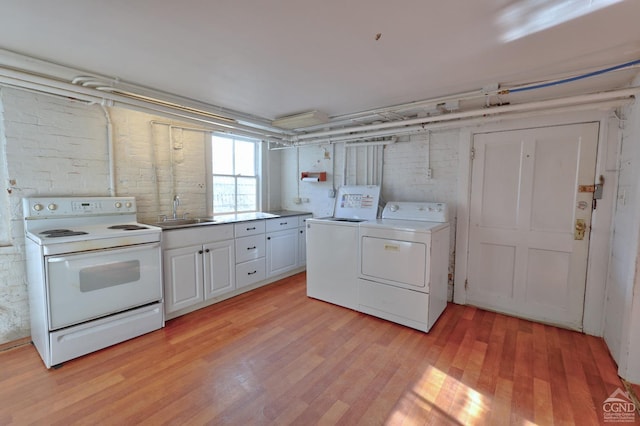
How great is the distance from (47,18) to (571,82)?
140 inches

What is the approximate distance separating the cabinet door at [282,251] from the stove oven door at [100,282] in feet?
4.86

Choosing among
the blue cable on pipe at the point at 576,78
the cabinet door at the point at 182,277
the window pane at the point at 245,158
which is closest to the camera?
the blue cable on pipe at the point at 576,78

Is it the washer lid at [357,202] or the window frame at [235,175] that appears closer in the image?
the washer lid at [357,202]

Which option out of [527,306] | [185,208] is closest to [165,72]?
[185,208]

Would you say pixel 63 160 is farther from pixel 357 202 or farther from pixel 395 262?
pixel 395 262

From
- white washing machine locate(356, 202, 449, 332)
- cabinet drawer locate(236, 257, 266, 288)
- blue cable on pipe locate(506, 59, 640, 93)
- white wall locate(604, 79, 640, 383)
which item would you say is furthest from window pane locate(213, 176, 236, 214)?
white wall locate(604, 79, 640, 383)

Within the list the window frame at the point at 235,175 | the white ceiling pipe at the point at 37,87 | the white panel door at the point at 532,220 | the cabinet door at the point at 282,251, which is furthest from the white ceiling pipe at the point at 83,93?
the white panel door at the point at 532,220

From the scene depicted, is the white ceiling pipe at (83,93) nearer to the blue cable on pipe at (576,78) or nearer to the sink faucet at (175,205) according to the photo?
the sink faucet at (175,205)

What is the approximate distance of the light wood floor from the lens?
1.68 metres

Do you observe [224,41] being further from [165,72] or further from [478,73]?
[478,73]

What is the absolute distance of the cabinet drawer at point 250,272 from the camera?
344 centimetres

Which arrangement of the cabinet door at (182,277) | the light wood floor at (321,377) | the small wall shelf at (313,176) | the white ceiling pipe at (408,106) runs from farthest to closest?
the small wall shelf at (313,176) → the cabinet door at (182,277) → the white ceiling pipe at (408,106) → the light wood floor at (321,377)

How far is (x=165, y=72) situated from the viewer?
7.17ft

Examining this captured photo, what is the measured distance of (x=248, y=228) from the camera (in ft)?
11.5
